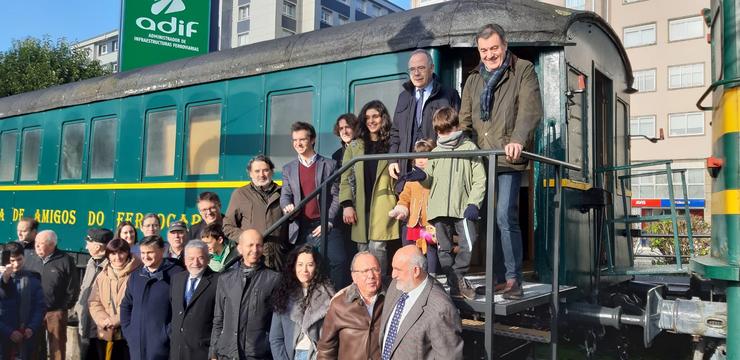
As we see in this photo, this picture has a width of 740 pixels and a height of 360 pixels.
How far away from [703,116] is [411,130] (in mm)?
29393

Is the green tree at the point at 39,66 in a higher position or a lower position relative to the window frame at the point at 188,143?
higher

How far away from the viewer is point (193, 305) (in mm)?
4434

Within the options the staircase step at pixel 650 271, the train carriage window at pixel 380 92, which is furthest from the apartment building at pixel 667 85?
the train carriage window at pixel 380 92

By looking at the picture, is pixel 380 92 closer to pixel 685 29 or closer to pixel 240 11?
pixel 685 29

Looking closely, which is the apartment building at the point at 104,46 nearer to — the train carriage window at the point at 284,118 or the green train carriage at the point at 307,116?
the green train carriage at the point at 307,116

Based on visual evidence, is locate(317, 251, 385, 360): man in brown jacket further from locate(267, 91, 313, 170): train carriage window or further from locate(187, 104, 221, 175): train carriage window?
locate(187, 104, 221, 175): train carriage window

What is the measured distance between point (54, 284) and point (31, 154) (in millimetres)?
5653

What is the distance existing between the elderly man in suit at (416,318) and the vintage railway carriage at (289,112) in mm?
1649

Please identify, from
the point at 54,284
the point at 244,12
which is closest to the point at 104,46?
the point at 244,12

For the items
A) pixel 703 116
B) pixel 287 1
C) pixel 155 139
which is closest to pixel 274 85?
pixel 155 139

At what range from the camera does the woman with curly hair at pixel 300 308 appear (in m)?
4.00

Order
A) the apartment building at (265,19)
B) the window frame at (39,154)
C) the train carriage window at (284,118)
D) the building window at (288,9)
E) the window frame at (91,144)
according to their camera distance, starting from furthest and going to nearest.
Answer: the building window at (288,9), the apartment building at (265,19), the window frame at (39,154), the window frame at (91,144), the train carriage window at (284,118)

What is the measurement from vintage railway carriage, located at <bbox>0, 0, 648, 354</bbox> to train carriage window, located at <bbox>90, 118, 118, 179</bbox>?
0.08 feet

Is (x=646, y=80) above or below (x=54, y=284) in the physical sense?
above
